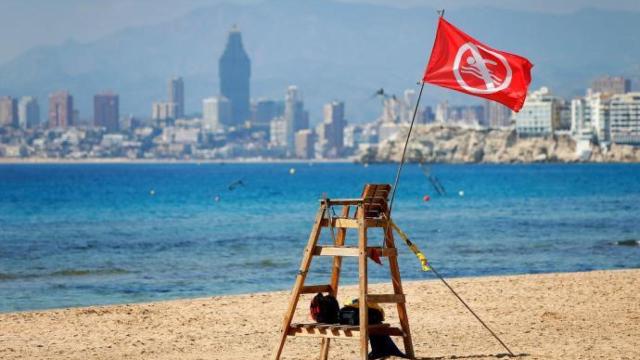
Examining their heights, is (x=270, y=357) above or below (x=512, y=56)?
below

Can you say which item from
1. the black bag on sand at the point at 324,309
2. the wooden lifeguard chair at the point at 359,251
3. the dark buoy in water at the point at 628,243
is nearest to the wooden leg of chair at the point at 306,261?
the wooden lifeguard chair at the point at 359,251

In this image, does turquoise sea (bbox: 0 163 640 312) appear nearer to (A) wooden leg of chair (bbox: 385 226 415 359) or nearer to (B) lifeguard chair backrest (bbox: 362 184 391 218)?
(A) wooden leg of chair (bbox: 385 226 415 359)

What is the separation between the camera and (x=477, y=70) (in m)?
13.4

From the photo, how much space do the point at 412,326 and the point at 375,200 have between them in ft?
14.5

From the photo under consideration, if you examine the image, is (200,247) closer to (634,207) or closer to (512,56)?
(512,56)

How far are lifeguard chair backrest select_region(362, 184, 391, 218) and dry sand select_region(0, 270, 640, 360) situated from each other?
148 cm

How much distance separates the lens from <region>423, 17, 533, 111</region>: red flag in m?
13.3

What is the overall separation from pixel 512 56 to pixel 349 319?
10.5 ft

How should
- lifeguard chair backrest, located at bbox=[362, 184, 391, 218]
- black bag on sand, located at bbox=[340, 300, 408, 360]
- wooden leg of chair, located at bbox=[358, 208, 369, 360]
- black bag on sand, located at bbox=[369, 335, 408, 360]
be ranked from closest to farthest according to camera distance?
1. wooden leg of chair, located at bbox=[358, 208, 369, 360]
2. lifeguard chair backrest, located at bbox=[362, 184, 391, 218]
3. black bag on sand, located at bbox=[340, 300, 408, 360]
4. black bag on sand, located at bbox=[369, 335, 408, 360]

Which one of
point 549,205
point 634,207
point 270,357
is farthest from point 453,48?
point 549,205

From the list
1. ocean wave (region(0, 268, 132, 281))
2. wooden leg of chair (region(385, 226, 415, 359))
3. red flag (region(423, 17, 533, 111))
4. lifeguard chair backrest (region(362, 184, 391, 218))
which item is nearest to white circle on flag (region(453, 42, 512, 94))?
red flag (region(423, 17, 533, 111))

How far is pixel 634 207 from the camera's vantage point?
2640 inches

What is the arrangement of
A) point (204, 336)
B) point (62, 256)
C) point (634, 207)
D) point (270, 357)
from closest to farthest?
point (270, 357), point (204, 336), point (62, 256), point (634, 207)

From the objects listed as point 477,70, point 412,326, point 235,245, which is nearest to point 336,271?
point 477,70
